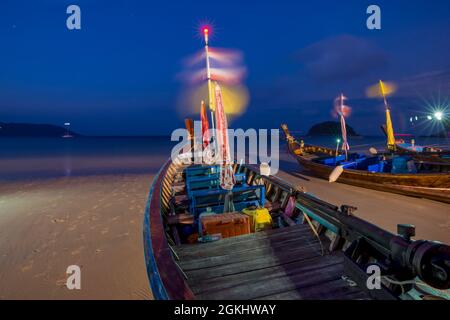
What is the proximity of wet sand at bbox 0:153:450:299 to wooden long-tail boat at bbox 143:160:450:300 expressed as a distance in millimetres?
2113

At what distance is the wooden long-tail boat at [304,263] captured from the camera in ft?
9.08

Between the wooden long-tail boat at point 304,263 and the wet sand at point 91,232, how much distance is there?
2.11 m

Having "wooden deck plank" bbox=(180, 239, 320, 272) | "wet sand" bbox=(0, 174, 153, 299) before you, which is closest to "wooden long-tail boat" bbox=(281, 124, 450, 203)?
"wooden deck plank" bbox=(180, 239, 320, 272)

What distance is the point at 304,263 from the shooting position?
3.71 meters

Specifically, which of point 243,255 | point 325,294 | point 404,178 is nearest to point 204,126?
point 404,178

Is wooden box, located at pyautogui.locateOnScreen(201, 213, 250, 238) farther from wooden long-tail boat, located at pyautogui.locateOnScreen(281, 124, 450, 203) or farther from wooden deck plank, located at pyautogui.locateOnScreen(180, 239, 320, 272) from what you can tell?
wooden long-tail boat, located at pyautogui.locateOnScreen(281, 124, 450, 203)

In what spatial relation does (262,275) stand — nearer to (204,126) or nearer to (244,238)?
(244,238)

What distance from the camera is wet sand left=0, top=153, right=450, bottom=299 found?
527 cm

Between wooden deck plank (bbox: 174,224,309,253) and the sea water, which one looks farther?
the sea water
